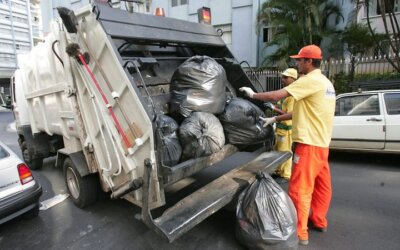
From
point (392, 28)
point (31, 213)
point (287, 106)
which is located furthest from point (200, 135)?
point (392, 28)

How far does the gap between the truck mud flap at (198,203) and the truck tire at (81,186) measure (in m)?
1.45

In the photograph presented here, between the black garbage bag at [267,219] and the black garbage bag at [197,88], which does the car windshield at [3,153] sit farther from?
the black garbage bag at [267,219]

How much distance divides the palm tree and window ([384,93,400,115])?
6164mm

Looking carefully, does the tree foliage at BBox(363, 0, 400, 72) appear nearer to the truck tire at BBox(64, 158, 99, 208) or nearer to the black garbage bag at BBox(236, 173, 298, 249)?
the black garbage bag at BBox(236, 173, 298, 249)

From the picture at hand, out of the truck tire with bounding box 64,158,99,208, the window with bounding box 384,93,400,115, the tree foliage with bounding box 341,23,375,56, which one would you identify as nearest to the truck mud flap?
the truck tire with bounding box 64,158,99,208

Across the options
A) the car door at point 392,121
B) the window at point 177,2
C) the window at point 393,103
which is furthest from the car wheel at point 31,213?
the window at point 177,2

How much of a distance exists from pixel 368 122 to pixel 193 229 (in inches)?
147

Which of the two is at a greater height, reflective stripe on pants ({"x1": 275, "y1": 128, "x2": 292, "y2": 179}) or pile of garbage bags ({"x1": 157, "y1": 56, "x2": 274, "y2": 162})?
pile of garbage bags ({"x1": 157, "y1": 56, "x2": 274, "y2": 162})

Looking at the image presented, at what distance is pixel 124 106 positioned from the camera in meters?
2.70

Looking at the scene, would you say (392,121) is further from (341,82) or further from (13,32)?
(13,32)

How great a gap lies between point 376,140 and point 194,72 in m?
3.69

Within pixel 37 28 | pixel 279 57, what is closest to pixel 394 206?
pixel 279 57

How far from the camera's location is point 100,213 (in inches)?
140

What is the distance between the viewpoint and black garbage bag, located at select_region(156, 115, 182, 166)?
102 inches
